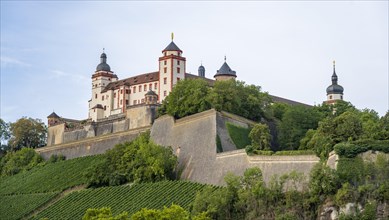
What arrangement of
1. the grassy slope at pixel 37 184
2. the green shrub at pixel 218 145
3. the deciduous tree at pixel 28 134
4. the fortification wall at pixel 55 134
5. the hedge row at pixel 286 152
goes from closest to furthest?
the hedge row at pixel 286 152 → the green shrub at pixel 218 145 → the grassy slope at pixel 37 184 → the fortification wall at pixel 55 134 → the deciduous tree at pixel 28 134

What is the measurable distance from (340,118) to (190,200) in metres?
11.6

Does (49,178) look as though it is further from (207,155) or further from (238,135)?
(238,135)

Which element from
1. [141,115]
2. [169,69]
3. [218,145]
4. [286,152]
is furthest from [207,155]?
[169,69]

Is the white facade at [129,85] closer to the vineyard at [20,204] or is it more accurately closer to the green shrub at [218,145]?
the vineyard at [20,204]

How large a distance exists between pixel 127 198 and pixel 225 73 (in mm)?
30313

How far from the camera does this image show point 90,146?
80562 mm

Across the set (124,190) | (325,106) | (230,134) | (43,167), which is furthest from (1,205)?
(325,106)

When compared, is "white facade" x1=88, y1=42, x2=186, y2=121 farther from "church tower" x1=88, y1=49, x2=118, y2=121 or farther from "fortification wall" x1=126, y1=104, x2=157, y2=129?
"fortification wall" x1=126, y1=104, x2=157, y2=129

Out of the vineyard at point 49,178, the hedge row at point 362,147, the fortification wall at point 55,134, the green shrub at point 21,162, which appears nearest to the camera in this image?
the hedge row at point 362,147

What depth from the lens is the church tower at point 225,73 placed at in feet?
284

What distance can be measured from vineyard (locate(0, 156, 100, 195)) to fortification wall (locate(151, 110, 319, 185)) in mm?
8136

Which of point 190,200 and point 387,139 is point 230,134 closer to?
point 190,200

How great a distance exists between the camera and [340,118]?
174 feet

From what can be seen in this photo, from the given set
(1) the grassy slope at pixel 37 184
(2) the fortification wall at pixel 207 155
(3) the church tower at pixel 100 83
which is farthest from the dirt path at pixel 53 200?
(3) the church tower at pixel 100 83
